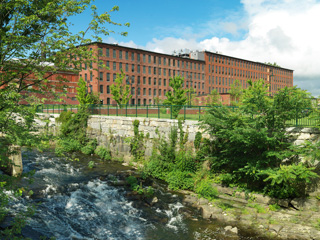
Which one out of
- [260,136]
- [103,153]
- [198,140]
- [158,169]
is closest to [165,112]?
[198,140]

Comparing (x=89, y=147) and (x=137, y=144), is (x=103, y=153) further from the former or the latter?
(x=137, y=144)

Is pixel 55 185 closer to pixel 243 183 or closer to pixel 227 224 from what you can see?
pixel 227 224

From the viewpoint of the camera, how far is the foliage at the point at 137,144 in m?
19.0

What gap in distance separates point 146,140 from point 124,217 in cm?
831

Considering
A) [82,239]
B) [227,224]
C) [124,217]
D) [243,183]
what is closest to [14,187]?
[82,239]

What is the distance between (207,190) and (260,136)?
371cm

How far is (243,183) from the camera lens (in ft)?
42.6

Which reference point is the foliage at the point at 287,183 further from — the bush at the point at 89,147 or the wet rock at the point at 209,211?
the bush at the point at 89,147

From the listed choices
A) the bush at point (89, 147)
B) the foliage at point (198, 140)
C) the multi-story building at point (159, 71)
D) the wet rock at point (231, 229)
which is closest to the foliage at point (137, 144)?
the bush at point (89, 147)

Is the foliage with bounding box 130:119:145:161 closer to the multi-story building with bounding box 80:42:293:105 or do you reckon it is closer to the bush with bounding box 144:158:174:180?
the bush with bounding box 144:158:174:180

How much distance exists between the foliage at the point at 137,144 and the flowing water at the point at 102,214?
3899 mm

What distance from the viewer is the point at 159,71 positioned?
72.1 metres

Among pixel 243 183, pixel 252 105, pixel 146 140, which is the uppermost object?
pixel 252 105

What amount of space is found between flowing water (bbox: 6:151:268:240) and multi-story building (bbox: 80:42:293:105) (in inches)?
1541
